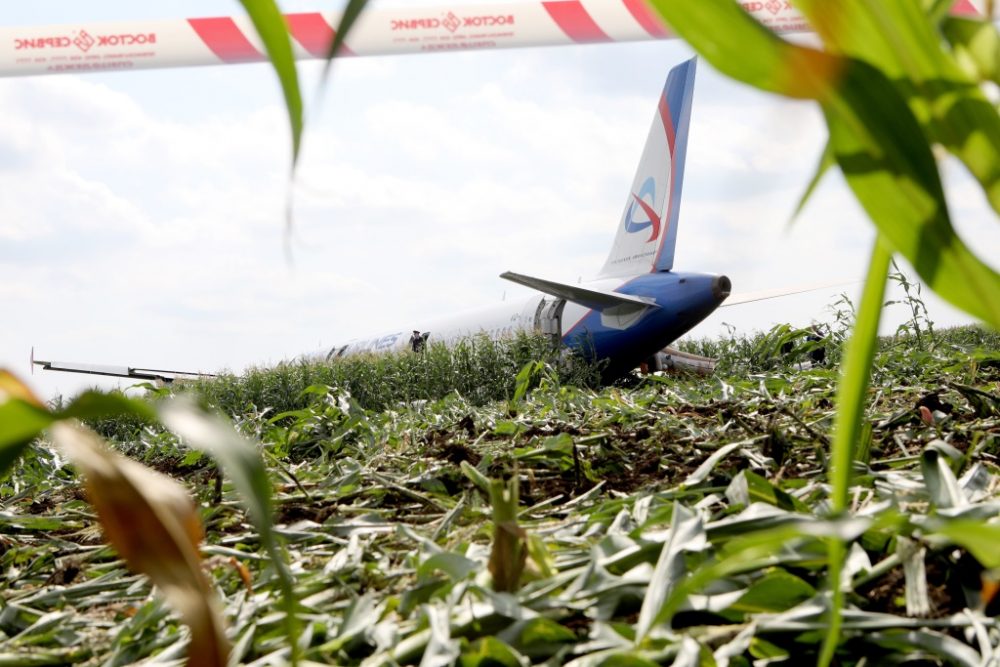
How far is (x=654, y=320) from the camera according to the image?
40.2 feet

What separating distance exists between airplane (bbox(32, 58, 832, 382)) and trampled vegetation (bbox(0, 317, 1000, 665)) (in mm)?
9174

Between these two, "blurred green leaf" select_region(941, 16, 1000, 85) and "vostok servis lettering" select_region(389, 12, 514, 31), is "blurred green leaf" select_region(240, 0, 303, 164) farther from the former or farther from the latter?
"vostok servis lettering" select_region(389, 12, 514, 31)

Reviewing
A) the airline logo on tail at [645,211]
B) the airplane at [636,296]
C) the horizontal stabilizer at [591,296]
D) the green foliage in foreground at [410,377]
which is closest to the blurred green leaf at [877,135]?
the green foliage in foreground at [410,377]

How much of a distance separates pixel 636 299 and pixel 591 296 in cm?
62

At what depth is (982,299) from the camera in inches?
15.0

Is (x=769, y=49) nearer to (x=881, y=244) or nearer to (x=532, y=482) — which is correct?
(x=881, y=244)

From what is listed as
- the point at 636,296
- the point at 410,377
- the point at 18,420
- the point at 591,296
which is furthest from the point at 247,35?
the point at 18,420

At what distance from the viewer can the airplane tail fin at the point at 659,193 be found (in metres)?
14.8

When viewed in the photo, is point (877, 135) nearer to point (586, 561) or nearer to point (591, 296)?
point (586, 561)

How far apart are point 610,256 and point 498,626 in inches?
649

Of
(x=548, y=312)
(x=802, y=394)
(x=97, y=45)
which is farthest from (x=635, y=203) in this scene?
(x=802, y=394)

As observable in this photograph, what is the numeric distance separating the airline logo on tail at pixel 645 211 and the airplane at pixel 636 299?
2 centimetres

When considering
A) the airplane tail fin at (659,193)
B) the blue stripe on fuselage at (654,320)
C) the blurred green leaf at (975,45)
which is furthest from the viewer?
the airplane tail fin at (659,193)

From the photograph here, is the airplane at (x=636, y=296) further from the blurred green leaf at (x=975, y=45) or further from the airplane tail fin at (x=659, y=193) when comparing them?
the blurred green leaf at (x=975, y=45)
